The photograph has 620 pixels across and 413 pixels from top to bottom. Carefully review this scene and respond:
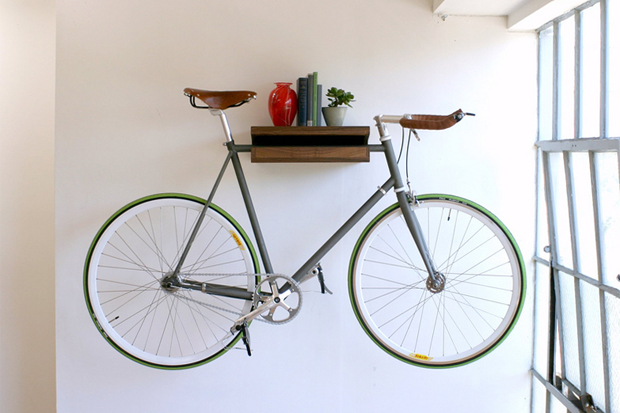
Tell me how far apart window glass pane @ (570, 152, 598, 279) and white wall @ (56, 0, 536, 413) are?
0.27m

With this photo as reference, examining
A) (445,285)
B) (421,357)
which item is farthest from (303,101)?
(421,357)

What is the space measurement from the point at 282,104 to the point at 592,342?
4.83 ft

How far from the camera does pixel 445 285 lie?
2143mm

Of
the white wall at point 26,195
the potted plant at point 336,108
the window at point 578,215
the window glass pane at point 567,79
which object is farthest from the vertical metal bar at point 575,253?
the white wall at point 26,195

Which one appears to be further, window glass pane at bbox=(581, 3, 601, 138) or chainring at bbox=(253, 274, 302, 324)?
chainring at bbox=(253, 274, 302, 324)

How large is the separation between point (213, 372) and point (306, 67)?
1.40 m

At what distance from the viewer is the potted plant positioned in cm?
196

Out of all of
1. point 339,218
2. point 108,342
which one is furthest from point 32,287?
point 339,218

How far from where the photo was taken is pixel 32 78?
2.48 metres

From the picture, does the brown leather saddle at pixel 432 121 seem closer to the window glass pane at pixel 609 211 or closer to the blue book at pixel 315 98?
the blue book at pixel 315 98

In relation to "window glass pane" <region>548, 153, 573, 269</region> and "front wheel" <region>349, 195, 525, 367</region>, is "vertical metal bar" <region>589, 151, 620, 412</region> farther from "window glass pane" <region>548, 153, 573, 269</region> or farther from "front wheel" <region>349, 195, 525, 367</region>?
"front wheel" <region>349, 195, 525, 367</region>

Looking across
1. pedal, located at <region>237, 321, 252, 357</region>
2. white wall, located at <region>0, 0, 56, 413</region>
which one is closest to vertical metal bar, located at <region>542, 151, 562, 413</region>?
pedal, located at <region>237, 321, 252, 357</region>

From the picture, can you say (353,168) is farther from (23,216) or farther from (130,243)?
(23,216)

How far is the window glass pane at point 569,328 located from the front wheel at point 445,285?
212mm
